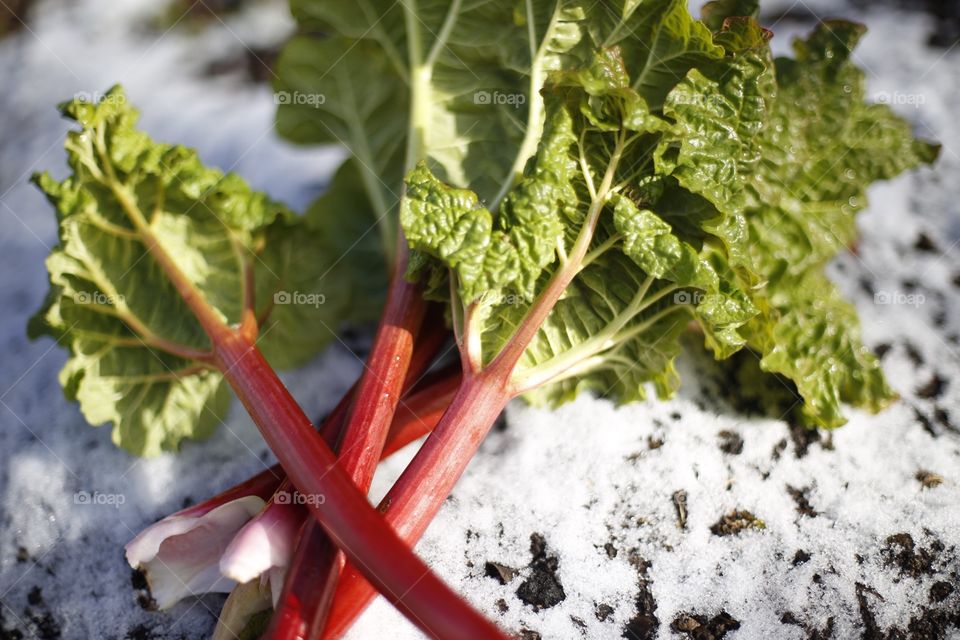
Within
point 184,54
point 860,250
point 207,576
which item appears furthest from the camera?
point 184,54

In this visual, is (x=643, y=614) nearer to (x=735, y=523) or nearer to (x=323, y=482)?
(x=735, y=523)

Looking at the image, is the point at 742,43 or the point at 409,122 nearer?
the point at 742,43

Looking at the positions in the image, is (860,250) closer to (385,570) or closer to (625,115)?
(625,115)

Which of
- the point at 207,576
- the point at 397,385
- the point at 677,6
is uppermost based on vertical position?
the point at 677,6

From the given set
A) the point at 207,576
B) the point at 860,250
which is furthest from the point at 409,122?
the point at 860,250

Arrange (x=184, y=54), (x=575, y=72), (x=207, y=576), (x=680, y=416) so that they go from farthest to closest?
(x=184, y=54) < (x=680, y=416) < (x=207, y=576) < (x=575, y=72)

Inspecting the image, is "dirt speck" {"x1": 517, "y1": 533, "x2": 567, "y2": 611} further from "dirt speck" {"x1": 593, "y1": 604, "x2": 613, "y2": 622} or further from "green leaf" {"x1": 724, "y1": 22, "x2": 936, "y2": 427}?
"green leaf" {"x1": 724, "y1": 22, "x2": 936, "y2": 427}

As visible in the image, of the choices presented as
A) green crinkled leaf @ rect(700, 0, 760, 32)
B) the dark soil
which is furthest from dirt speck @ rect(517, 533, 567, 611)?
green crinkled leaf @ rect(700, 0, 760, 32)
